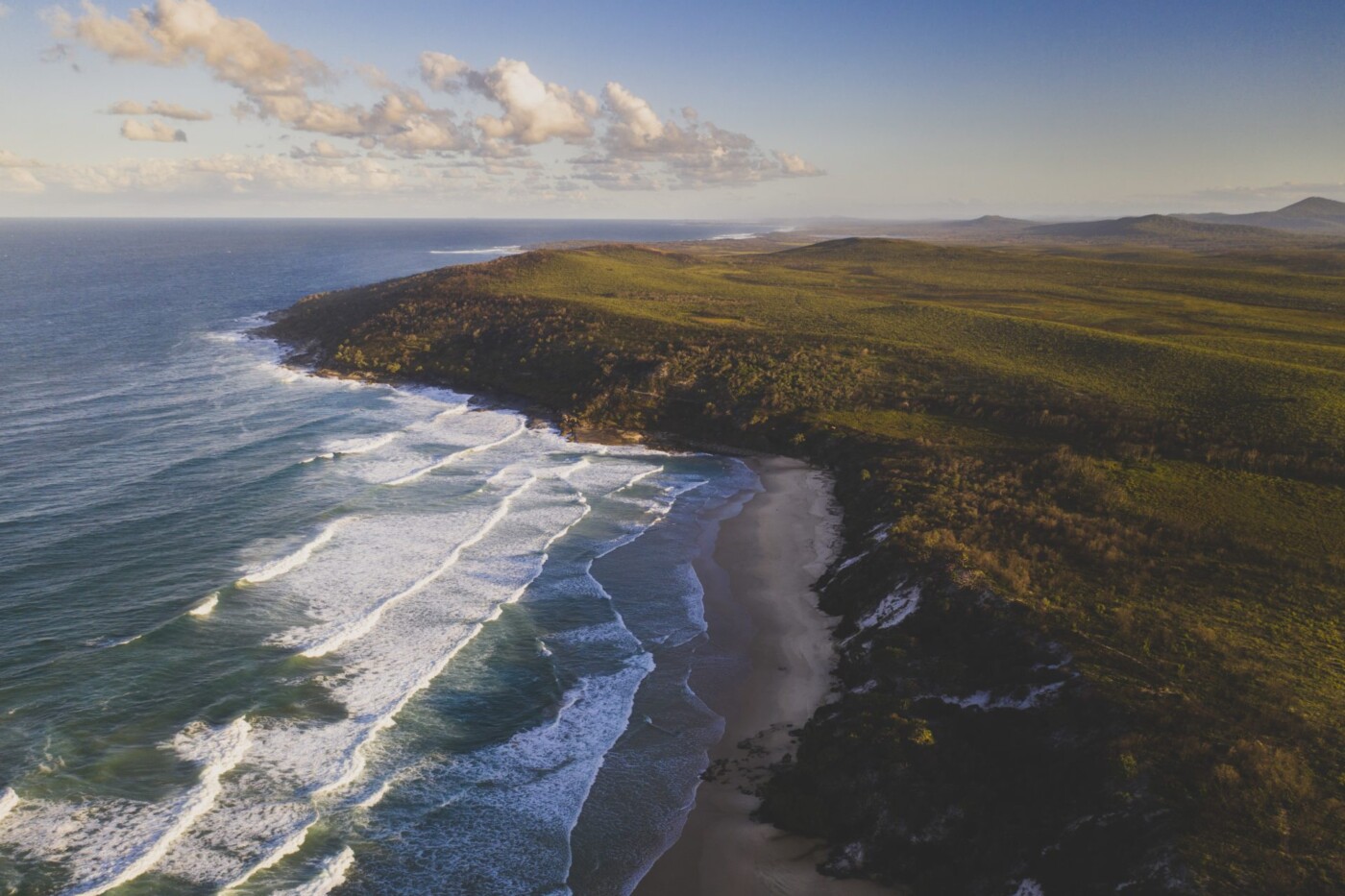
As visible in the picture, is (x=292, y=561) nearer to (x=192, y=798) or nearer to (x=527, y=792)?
(x=192, y=798)

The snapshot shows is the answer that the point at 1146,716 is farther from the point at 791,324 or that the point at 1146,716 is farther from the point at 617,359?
the point at 791,324

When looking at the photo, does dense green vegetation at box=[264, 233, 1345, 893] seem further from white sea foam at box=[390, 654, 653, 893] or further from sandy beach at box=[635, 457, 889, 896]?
white sea foam at box=[390, 654, 653, 893]

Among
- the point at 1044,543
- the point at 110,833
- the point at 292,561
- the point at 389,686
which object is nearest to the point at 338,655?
the point at 389,686

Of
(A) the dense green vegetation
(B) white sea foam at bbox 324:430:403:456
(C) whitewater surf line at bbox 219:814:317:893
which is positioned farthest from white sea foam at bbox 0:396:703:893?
(A) the dense green vegetation

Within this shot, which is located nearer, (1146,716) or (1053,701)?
(1146,716)

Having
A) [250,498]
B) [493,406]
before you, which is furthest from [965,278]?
[250,498]

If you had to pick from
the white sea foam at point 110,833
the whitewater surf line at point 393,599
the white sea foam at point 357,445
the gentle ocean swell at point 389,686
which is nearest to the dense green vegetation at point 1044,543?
the gentle ocean swell at point 389,686

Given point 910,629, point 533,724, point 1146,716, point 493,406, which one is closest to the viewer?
point 1146,716
